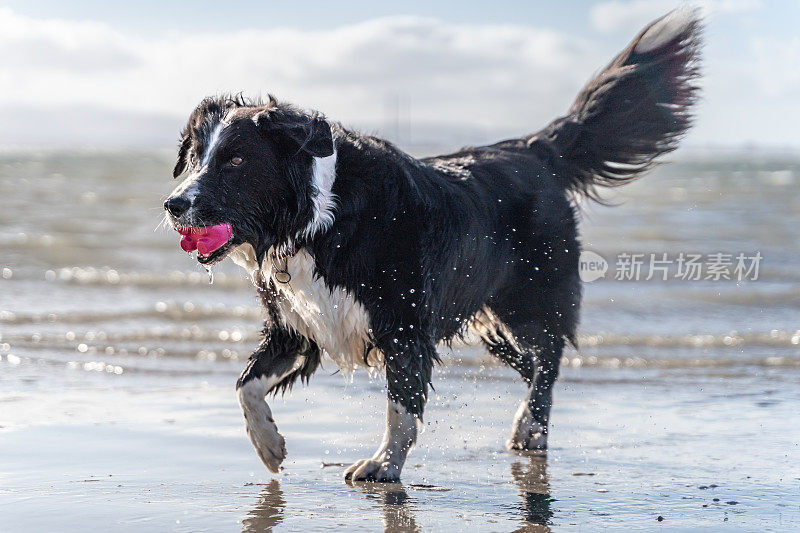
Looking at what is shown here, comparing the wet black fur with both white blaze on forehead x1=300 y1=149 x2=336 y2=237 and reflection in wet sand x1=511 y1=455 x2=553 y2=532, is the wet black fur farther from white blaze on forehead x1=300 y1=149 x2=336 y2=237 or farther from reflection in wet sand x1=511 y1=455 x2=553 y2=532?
reflection in wet sand x1=511 y1=455 x2=553 y2=532

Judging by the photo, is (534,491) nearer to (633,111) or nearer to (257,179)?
(257,179)

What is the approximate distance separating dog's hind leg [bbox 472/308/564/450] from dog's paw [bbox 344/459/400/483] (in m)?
0.92

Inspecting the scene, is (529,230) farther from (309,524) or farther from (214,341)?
(214,341)

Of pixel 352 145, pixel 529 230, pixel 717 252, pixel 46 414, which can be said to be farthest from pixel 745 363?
pixel 717 252

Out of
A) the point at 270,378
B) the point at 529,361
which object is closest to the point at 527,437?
the point at 529,361

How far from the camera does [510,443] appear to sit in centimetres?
513

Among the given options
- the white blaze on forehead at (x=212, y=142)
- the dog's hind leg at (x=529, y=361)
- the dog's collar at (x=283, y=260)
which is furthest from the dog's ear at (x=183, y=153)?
the dog's hind leg at (x=529, y=361)

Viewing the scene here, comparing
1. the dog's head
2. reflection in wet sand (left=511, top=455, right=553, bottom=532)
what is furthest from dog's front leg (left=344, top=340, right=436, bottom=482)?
the dog's head

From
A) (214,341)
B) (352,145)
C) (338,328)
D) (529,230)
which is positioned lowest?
(214,341)

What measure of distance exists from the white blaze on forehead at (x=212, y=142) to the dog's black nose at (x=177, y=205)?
0.84 ft

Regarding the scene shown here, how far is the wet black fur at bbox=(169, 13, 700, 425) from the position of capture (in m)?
4.07

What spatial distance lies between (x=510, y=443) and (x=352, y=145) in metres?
1.79

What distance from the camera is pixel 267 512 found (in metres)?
3.90

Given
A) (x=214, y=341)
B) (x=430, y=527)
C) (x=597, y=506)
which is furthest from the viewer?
(x=214, y=341)
